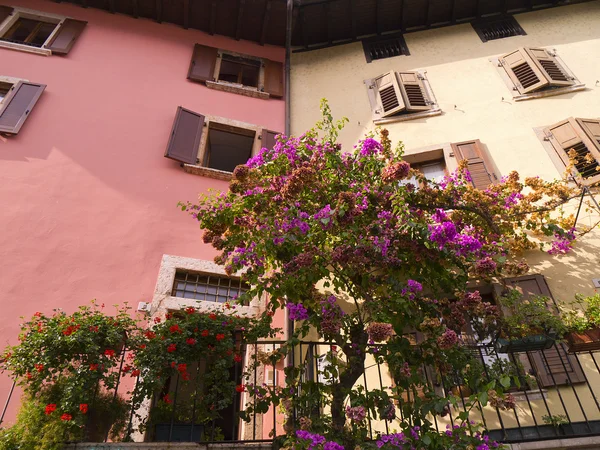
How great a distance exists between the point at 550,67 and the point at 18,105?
10297 millimetres

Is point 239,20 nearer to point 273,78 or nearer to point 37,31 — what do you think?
point 273,78

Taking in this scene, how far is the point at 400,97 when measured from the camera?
962 cm

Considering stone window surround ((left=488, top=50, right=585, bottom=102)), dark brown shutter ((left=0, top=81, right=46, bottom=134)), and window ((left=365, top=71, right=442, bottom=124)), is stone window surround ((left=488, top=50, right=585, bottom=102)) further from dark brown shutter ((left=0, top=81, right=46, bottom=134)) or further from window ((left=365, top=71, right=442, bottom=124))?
dark brown shutter ((left=0, top=81, right=46, bottom=134))

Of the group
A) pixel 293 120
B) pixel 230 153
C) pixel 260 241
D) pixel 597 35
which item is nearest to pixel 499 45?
pixel 597 35

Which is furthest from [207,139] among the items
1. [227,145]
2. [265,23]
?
[265,23]

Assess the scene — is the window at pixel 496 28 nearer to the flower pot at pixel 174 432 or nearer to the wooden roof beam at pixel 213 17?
the wooden roof beam at pixel 213 17

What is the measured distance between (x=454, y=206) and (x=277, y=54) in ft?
24.6

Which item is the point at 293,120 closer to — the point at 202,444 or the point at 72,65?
the point at 72,65

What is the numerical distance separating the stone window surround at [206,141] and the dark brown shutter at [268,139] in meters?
0.11

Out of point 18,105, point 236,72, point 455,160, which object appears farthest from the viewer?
point 236,72

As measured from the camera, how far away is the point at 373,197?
5.44 metres

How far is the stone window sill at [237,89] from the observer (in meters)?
10.1

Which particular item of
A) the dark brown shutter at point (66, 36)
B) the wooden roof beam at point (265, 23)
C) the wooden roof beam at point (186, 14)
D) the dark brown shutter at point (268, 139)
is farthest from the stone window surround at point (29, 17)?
the dark brown shutter at point (268, 139)

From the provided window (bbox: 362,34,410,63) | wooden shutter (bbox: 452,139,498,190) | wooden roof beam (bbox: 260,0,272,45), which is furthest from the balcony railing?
wooden roof beam (bbox: 260,0,272,45)
